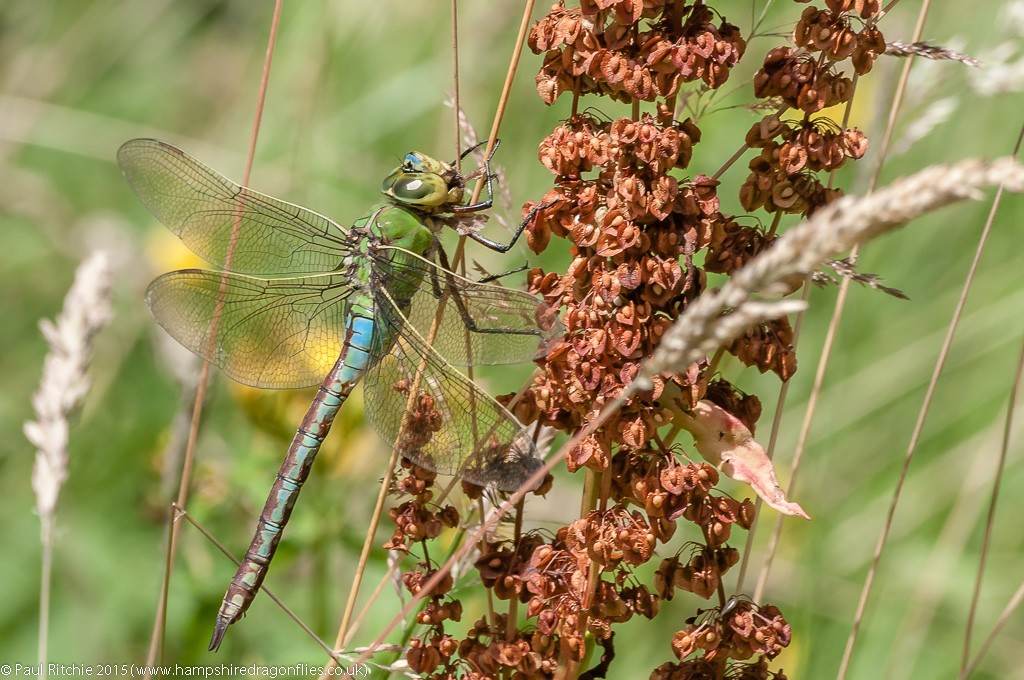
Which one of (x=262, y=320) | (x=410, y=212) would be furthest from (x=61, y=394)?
(x=410, y=212)

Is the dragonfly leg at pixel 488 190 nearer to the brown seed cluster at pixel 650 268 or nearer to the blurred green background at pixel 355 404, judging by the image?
the brown seed cluster at pixel 650 268

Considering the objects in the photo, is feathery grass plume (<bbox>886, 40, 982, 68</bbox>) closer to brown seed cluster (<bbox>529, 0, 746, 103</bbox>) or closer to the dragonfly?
brown seed cluster (<bbox>529, 0, 746, 103</bbox>)

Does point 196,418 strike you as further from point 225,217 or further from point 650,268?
→ point 650,268

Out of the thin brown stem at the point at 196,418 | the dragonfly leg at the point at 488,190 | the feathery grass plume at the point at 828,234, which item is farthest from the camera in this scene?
the dragonfly leg at the point at 488,190

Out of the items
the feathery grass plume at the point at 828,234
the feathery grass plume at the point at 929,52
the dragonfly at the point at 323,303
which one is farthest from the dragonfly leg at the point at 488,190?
the feathery grass plume at the point at 828,234

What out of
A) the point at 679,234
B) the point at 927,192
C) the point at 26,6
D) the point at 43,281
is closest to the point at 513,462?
the point at 679,234

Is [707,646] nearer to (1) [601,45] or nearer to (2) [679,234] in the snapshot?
(2) [679,234]

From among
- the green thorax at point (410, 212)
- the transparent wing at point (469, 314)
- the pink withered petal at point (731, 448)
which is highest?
the green thorax at point (410, 212)
